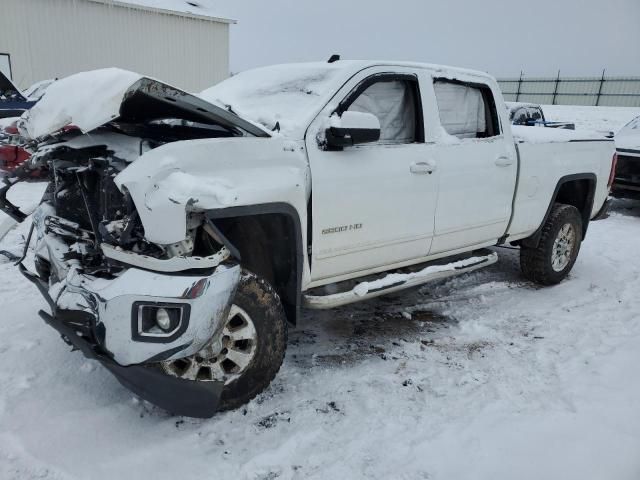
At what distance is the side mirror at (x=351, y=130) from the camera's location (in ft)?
9.71

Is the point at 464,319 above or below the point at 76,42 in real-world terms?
below

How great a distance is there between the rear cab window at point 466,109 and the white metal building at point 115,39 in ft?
46.9

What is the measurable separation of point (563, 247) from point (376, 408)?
3306 mm

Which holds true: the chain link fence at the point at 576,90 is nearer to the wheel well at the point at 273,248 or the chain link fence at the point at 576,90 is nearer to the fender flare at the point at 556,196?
the fender flare at the point at 556,196

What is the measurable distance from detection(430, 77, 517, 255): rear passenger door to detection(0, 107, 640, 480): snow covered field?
30.0 inches

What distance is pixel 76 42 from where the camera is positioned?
15680 mm

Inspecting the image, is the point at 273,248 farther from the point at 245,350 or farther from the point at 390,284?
the point at 390,284

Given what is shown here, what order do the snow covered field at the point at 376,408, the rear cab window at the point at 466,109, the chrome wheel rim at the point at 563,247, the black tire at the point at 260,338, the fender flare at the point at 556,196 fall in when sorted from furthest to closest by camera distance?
the chrome wheel rim at the point at 563,247
the fender flare at the point at 556,196
the rear cab window at the point at 466,109
the black tire at the point at 260,338
the snow covered field at the point at 376,408

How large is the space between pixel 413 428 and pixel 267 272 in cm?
122

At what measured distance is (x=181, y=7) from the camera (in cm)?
1798

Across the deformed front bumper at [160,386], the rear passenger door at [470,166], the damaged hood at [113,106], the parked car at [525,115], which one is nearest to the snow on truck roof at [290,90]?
the rear passenger door at [470,166]

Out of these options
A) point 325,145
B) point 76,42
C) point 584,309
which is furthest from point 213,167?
point 76,42

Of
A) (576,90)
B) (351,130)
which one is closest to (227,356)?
(351,130)

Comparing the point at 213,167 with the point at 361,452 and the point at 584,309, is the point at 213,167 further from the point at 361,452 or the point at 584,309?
the point at 584,309
